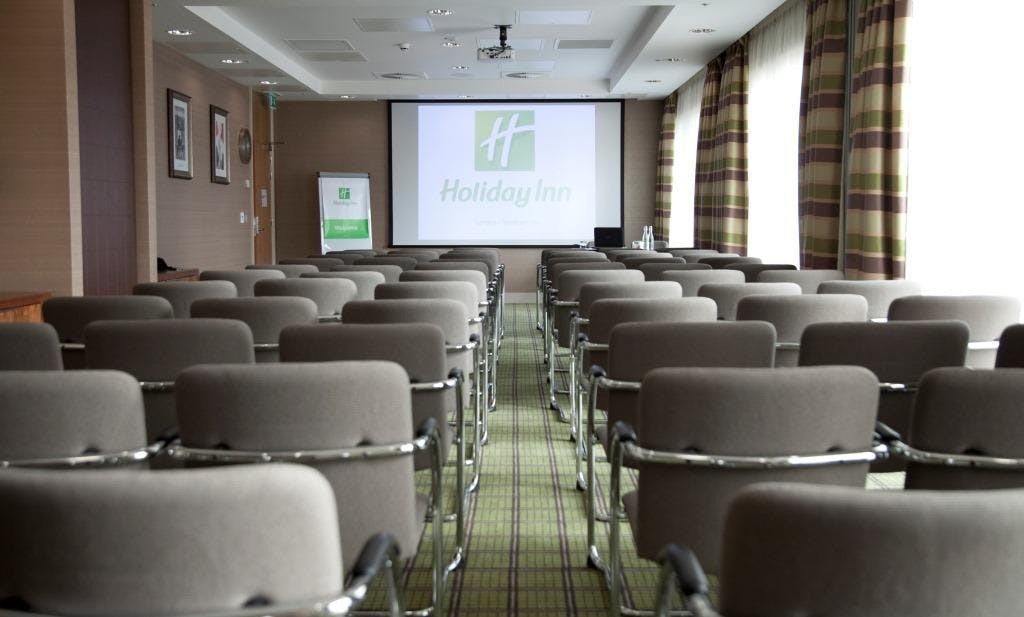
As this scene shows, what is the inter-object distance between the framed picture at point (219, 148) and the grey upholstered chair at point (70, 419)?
11.4 m

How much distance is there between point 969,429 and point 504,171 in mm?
14750

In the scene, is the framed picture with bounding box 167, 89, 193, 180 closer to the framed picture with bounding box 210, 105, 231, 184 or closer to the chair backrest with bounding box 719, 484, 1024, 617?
the framed picture with bounding box 210, 105, 231, 184

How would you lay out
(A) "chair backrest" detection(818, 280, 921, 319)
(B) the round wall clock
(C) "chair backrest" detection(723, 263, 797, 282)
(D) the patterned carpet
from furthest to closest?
(B) the round wall clock → (C) "chair backrest" detection(723, 263, 797, 282) → (A) "chair backrest" detection(818, 280, 921, 319) → (D) the patterned carpet

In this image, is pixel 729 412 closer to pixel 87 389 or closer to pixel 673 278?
pixel 87 389

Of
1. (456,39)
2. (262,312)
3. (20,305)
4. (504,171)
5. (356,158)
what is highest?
(456,39)

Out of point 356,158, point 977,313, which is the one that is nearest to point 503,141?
point 356,158

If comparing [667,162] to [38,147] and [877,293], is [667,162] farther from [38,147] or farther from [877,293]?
[877,293]

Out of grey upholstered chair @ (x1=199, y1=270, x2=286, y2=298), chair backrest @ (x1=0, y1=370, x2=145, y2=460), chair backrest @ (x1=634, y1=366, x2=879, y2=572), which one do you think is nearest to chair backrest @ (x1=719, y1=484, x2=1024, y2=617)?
chair backrest @ (x1=634, y1=366, x2=879, y2=572)

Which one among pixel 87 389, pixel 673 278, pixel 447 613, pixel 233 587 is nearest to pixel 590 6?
pixel 673 278

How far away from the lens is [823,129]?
8500 millimetres

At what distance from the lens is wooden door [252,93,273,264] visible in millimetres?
15641

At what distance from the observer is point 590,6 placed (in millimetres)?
9648

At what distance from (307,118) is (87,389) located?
15.5 m

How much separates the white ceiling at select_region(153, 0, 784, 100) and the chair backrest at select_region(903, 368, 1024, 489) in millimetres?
7696
